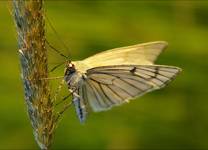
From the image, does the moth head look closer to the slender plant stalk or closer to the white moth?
the white moth

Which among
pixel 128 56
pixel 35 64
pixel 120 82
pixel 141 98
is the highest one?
pixel 35 64

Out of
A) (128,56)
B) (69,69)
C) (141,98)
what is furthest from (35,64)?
(141,98)

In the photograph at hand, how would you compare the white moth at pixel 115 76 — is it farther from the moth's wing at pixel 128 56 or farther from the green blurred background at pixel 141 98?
the green blurred background at pixel 141 98

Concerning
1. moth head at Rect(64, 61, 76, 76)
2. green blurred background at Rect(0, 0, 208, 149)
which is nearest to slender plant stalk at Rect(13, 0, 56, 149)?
moth head at Rect(64, 61, 76, 76)

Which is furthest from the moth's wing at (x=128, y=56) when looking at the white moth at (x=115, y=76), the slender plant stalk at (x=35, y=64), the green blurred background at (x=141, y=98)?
the green blurred background at (x=141, y=98)

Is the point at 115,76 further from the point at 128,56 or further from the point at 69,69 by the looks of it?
the point at 69,69

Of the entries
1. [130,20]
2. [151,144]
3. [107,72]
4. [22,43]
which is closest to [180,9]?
[130,20]
